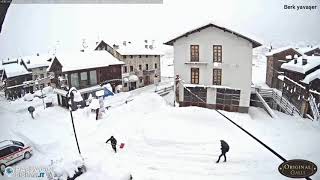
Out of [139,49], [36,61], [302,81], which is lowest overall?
[302,81]

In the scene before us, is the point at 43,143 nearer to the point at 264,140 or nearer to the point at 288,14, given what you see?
the point at 264,140

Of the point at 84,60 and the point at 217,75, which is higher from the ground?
the point at 84,60

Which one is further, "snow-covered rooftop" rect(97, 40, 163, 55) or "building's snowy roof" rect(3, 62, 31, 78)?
"snow-covered rooftop" rect(97, 40, 163, 55)

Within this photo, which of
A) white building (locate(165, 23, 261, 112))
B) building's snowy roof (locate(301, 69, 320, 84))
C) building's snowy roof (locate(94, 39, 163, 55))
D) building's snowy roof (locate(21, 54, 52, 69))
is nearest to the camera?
building's snowy roof (locate(301, 69, 320, 84))

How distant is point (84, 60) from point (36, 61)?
0.53m

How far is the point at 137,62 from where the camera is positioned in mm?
3049

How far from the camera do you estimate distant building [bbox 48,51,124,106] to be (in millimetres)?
2848

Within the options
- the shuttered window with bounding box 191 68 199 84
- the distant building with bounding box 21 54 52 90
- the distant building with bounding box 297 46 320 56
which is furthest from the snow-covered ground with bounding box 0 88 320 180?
the distant building with bounding box 297 46 320 56

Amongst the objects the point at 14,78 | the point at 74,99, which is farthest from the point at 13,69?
the point at 74,99

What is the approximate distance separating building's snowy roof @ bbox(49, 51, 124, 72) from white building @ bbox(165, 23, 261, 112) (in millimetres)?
700

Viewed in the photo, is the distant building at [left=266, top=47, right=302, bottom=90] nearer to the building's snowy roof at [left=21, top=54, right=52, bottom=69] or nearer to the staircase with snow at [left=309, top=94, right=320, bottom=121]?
the staircase with snow at [left=309, top=94, right=320, bottom=121]

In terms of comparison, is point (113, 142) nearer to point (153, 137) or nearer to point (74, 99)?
point (153, 137)

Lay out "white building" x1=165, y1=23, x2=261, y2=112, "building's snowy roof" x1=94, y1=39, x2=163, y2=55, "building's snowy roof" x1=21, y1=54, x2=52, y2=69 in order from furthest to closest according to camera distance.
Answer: "building's snowy roof" x1=94, y1=39, x2=163, y2=55 < "building's snowy roof" x1=21, y1=54, x2=52, y2=69 < "white building" x1=165, y1=23, x2=261, y2=112

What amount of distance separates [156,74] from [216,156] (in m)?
1.12
